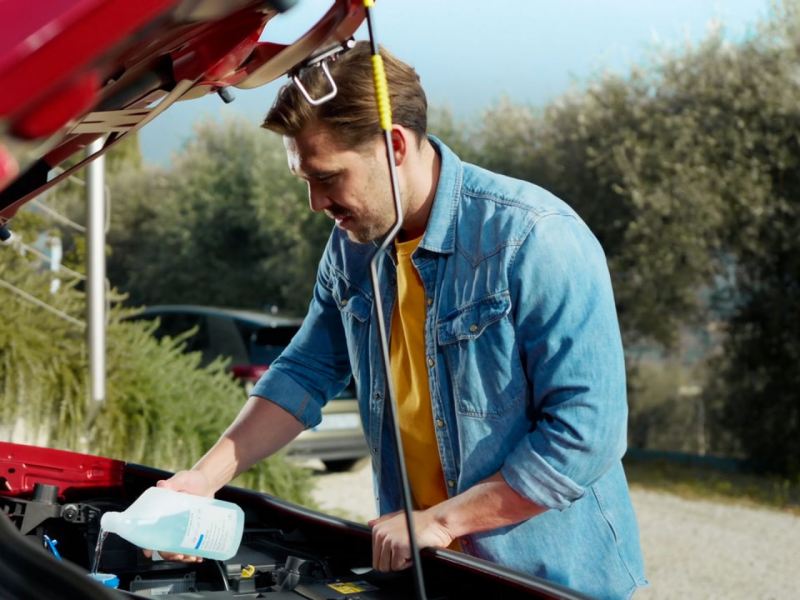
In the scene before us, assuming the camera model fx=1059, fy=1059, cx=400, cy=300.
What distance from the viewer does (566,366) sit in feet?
6.57

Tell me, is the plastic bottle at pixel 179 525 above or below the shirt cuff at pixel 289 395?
below

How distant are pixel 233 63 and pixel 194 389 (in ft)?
18.4

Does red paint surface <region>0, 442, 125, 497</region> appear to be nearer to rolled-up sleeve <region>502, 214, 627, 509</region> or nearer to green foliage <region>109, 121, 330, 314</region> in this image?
rolled-up sleeve <region>502, 214, 627, 509</region>

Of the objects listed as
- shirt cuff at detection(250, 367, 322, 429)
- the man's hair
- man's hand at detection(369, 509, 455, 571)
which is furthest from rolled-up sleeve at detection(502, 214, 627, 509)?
shirt cuff at detection(250, 367, 322, 429)

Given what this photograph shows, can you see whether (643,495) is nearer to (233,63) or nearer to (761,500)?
(761,500)

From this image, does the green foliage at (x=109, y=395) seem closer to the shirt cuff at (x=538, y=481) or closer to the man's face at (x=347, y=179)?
the man's face at (x=347, y=179)

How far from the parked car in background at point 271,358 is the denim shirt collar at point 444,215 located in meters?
7.62

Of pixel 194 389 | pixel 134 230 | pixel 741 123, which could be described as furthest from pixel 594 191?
pixel 134 230

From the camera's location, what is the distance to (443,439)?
88.7 inches

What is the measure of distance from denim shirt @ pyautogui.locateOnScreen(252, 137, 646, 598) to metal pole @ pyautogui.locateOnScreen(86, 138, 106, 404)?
452 centimetres

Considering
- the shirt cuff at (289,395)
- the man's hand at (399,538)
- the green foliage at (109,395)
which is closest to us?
the man's hand at (399,538)

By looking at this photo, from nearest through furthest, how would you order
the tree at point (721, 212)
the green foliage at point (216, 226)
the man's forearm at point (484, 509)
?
the man's forearm at point (484, 509) < the tree at point (721, 212) < the green foliage at point (216, 226)

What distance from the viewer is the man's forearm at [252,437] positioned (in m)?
2.48

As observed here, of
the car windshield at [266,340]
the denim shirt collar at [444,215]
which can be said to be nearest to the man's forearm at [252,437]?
the denim shirt collar at [444,215]
